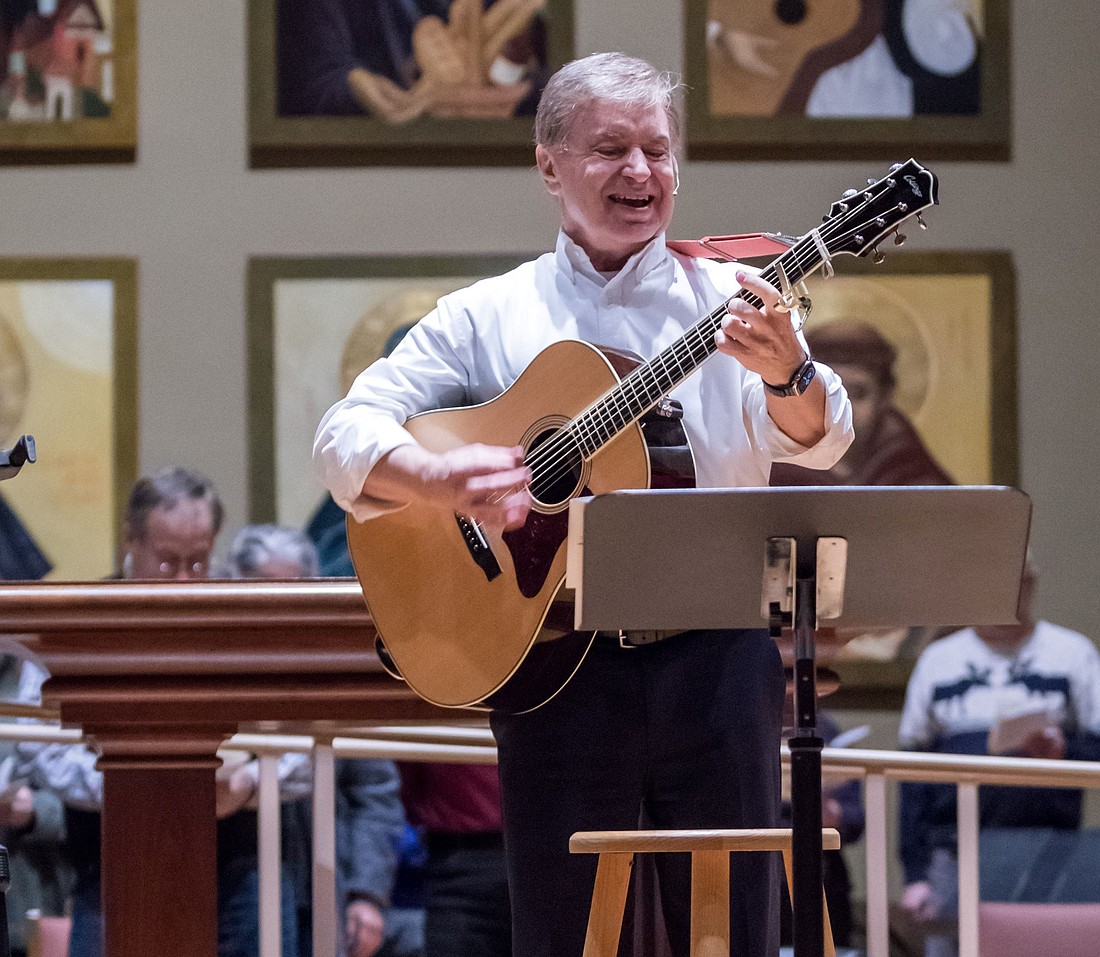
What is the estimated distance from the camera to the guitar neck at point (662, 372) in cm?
218

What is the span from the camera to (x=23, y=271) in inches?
204

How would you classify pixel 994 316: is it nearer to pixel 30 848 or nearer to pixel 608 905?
pixel 30 848

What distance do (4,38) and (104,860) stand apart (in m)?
3.44

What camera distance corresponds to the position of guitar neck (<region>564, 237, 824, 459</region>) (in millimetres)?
2180

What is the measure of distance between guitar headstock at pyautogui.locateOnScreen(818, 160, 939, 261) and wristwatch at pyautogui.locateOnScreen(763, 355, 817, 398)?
16 cm

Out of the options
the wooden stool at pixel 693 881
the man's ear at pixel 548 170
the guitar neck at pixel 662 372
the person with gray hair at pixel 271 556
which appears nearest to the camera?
the wooden stool at pixel 693 881

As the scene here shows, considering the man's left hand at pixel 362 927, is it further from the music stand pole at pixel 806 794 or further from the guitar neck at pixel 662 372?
the music stand pole at pixel 806 794

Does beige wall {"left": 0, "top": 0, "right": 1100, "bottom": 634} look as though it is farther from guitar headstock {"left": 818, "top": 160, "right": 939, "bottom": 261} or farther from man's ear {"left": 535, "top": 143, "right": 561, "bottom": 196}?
guitar headstock {"left": 818, "top": 160, "right": 939, "bottom": 261}

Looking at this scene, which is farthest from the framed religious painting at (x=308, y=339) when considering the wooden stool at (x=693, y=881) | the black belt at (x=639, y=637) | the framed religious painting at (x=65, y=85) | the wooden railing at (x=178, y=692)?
the wooden stool at (x=693, y=881)

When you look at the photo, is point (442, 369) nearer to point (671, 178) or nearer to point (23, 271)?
point (671, 178)

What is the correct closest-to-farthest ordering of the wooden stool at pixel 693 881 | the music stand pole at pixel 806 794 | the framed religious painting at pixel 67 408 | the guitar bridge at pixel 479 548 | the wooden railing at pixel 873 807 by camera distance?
the music stand pole at pixel 806 794
the wooden stool at pixel 693 881
the guitar bridge at pixel 479 548
the wooden railing at pixel 873 807
the framed religious painting at pixel 67 408

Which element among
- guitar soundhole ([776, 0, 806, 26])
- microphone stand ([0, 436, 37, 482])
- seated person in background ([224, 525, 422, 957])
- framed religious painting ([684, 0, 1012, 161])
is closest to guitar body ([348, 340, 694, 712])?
microphone stand ([0, 436, 37, 482])

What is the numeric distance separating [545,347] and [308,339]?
9.66 feet

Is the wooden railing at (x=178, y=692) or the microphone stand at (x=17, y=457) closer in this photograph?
the microphone stand at (x=17, y=457)
